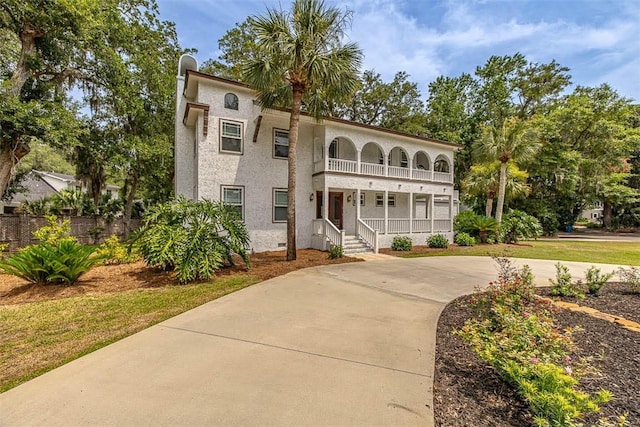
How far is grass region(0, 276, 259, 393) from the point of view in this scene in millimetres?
3527

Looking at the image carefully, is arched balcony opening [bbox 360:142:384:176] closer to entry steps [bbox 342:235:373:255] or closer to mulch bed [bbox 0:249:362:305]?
entry steps [bbox 342:235:373:255]

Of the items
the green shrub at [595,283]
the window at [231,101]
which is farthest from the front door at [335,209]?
the green shrub at [595,283]

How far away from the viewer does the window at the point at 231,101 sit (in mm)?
12383

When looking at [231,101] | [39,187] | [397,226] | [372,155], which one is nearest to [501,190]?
[397,226]

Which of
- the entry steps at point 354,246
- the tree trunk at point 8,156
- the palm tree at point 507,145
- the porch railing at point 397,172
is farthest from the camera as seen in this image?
the palm tree at point 507,145

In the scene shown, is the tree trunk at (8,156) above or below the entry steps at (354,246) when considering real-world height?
above

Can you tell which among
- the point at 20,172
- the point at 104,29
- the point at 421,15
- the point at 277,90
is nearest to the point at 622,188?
the point at 421,15

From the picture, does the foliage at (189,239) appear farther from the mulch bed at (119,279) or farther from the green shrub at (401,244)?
the green shrub at (401,244)

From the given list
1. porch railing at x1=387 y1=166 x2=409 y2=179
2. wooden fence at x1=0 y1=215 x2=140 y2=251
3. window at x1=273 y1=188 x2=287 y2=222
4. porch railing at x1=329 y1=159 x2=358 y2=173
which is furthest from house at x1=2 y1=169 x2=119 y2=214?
porch railing at x1=387 y1=166 x2=409 y2=179

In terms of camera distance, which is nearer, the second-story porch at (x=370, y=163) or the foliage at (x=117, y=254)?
the foliage at (x=117, y=254)

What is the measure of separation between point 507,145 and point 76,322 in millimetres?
21556

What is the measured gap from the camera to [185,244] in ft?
24.9

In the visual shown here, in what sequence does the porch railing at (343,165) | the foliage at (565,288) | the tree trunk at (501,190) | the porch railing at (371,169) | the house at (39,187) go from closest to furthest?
the foliage at (565,288)
the porch railing at (343,165)
the porch railing at (371,169)
the tree trunk at (501,190)
the house at (39,187)

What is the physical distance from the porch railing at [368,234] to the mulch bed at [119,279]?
2998 mm
